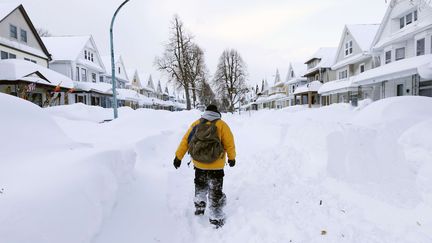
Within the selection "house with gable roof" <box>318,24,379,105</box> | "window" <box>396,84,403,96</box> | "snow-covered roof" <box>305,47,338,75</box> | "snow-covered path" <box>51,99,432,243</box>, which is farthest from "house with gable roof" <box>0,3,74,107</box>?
"snow-covered roof" <box>305,47,338,75</box>

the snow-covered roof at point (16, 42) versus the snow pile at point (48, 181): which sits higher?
the snow-covered roof at point (16, 42)

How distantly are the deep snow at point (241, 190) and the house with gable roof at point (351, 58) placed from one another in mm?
20725

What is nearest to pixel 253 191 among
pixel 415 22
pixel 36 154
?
pixel 36 154

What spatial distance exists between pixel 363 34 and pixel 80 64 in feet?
104

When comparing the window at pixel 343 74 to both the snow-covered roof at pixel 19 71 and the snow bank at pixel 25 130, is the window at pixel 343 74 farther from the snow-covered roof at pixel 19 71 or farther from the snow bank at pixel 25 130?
the snow bank at pixel 25 130

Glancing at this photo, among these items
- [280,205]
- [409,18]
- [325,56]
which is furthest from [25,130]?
[325,56]

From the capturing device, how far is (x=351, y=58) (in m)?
25.8

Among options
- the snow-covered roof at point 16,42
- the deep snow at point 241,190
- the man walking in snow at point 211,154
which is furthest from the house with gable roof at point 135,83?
the man walking in snow at point 211,154

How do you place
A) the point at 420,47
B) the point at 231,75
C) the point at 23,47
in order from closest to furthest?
the point at 420,47 < the point at 23,47 < the point at 231,75

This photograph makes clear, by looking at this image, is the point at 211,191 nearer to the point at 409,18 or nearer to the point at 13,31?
the point at 409,18

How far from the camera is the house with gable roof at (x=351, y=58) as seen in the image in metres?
25.0

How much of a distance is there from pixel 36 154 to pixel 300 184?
4459 millimetres

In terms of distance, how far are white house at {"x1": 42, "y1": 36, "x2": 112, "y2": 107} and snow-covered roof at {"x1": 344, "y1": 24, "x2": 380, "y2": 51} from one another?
27589 mm

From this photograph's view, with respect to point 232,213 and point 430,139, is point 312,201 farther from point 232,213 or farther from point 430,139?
point 430,139
